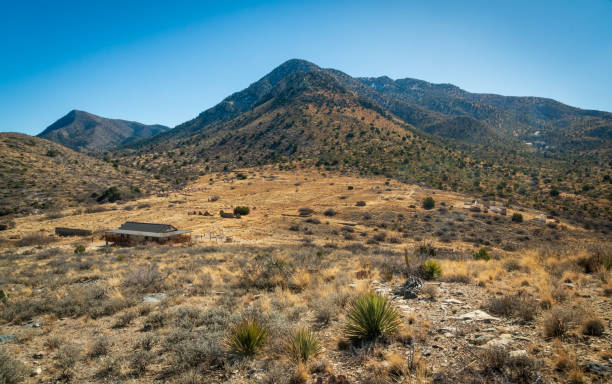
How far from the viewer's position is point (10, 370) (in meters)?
4.49

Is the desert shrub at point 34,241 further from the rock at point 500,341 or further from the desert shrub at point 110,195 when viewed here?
the rock at point 500,341

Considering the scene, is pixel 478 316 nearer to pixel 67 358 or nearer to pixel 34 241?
pixel 67 358

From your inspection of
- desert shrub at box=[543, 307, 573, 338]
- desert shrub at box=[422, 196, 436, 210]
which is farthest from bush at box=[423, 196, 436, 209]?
desert shrub at box=[543, 307, 573, 338]

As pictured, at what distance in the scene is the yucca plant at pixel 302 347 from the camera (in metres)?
4.62

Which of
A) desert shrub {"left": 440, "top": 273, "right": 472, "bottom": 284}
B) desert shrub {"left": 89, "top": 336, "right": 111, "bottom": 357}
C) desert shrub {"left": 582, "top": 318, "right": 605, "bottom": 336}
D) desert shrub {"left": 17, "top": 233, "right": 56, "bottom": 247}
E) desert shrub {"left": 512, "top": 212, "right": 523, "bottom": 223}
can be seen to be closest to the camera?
desert shrub {"left": 582, "top": 318, "right": 605, "bottom": 336}

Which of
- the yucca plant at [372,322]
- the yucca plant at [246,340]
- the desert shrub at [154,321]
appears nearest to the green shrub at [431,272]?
the yucca plant at [372,322]

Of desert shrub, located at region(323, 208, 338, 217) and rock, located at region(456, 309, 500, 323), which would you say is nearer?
rock, located at region(456, 309, 500, 323)

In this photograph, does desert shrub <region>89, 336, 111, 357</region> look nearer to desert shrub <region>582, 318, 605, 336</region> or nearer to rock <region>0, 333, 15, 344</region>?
rock <region>0, 333, 15, 344</region>

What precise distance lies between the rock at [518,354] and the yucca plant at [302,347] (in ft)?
10.3

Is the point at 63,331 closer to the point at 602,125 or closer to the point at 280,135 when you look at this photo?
the point at 280,135

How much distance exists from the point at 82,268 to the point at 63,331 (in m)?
8.75

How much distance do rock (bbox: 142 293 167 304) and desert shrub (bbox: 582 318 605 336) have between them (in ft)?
34.1

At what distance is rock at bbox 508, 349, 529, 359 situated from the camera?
391 cm

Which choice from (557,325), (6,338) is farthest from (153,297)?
(557,325)
